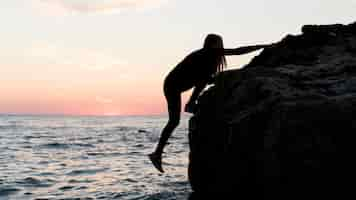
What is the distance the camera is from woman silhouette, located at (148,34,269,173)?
7273 millimetres

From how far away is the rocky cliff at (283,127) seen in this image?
5023 mm

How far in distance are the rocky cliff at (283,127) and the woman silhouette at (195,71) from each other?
1.17ft

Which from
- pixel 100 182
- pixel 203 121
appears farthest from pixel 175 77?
pixel 100 182

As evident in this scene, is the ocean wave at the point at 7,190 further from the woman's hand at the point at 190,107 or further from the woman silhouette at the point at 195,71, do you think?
the woman's hand at the point at 190,107

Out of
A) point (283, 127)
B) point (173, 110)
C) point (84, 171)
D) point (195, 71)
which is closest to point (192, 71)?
point (195, 71)

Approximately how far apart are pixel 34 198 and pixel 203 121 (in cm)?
647

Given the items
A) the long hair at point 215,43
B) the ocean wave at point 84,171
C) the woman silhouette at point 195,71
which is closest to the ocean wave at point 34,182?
the ocean wave at point 84,171

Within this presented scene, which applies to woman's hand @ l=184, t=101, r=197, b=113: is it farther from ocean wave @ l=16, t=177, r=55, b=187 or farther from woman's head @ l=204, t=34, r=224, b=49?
ocean wave @ l=16, t=177, r=55, b=187

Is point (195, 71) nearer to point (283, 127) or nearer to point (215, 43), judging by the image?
point (215, 43)

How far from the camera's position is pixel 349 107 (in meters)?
5.04

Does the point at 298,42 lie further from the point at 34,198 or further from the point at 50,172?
the point at 50,172

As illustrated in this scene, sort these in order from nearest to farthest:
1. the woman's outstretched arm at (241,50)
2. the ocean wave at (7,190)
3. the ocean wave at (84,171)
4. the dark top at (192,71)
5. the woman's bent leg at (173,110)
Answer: the woman's outstretched arm at (241,50) < the dark top at (192,71) < the woman's bent leg at (173,110) < the ocean wave at (7,190) < the ocean wave at (84,171)

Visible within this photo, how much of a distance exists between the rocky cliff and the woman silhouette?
1.17 feet

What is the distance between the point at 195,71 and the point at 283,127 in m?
2.73
